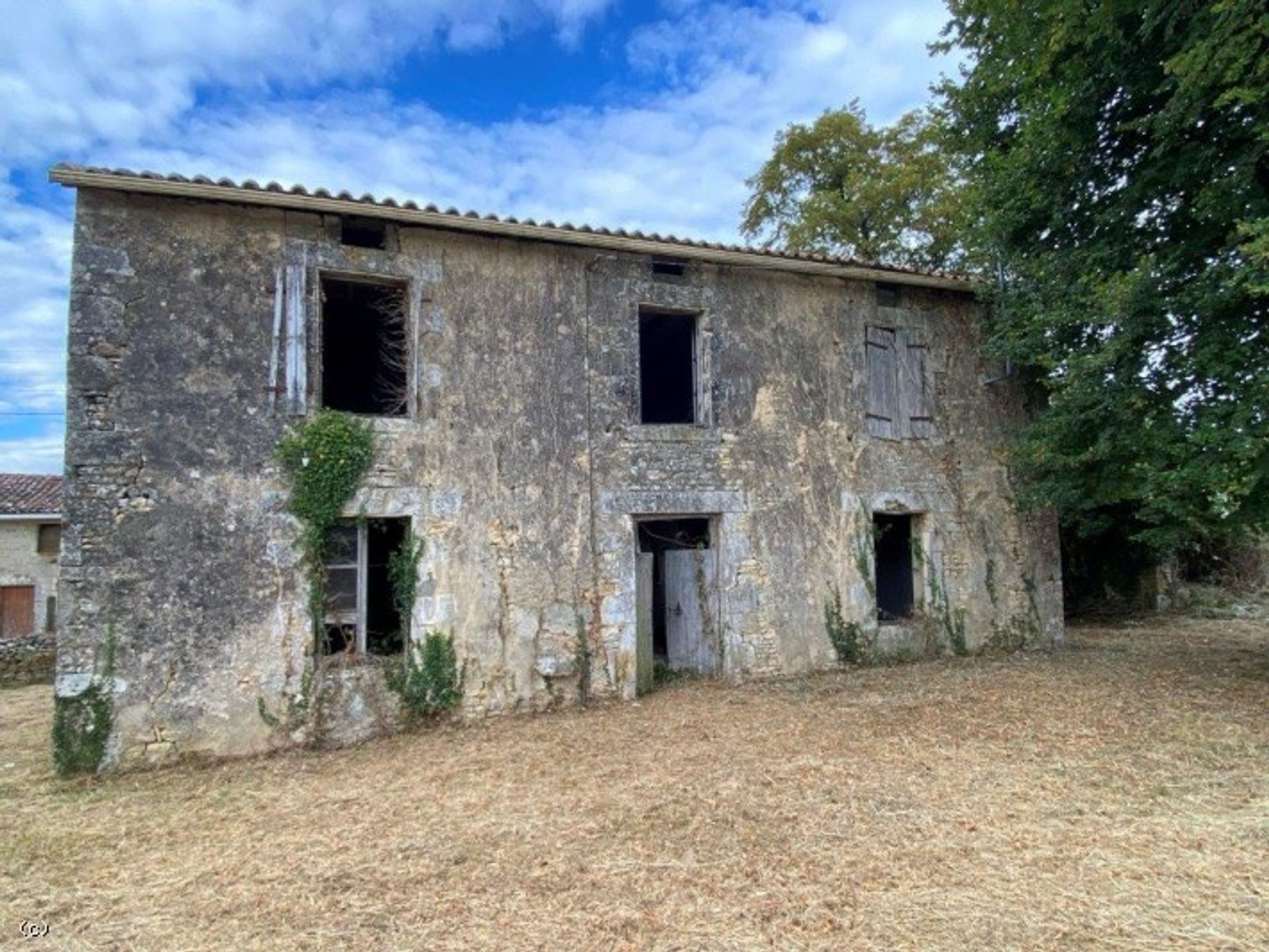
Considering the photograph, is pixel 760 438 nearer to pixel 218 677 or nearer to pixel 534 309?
pixel 534 309

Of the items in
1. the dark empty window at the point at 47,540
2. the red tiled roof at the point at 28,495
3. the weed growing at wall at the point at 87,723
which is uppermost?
the red tiled roof at the point at 28,495

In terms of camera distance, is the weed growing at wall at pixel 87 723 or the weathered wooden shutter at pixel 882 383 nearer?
the weed growing at wall at pixel 87 723

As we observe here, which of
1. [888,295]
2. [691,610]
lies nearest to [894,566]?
[691,610]

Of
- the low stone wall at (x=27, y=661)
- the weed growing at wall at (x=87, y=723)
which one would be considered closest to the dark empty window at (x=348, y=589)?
the weed growing at wall at (x=87, y=723)

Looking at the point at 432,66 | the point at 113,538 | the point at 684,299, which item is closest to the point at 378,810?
the point at 113,538

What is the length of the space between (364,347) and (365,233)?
3134 millimetres

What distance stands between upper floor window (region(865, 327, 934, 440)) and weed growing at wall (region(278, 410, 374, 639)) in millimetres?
6679

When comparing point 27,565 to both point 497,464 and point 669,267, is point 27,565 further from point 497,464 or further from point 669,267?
point 669,267

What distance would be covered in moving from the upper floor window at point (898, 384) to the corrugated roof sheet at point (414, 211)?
87cm

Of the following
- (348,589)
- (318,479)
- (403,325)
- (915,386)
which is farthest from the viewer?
(915,386)

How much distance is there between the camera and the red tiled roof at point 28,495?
1650cm

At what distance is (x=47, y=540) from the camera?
661 inches

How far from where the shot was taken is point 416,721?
24.5 ft

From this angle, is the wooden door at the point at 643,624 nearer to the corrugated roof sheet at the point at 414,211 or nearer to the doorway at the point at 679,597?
the doorway at the point at 679,597
